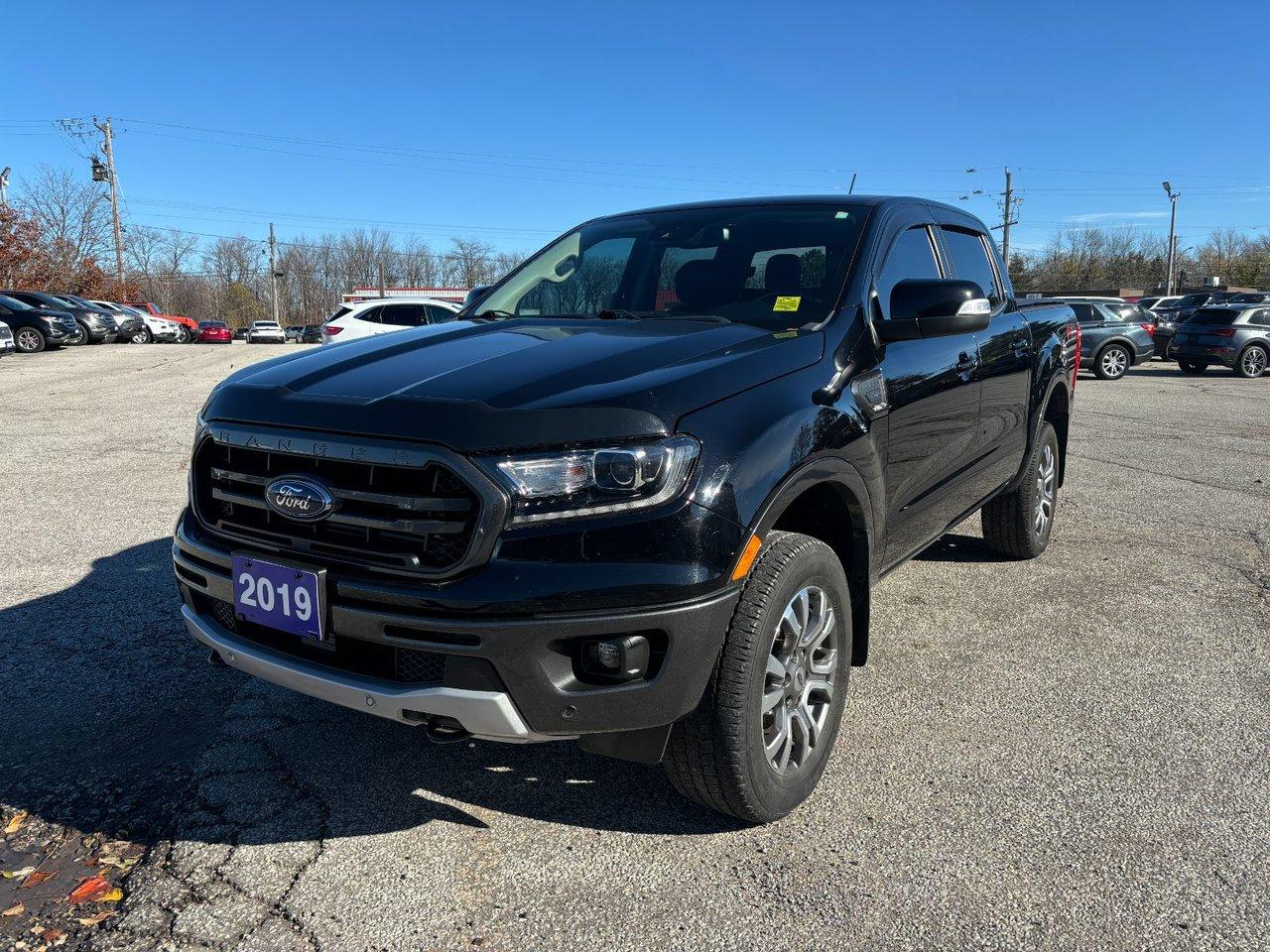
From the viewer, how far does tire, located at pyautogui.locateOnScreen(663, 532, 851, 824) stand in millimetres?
2445

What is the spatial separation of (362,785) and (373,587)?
99cm

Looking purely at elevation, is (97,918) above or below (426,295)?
below

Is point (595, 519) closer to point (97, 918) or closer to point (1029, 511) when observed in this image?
point (97, 918)

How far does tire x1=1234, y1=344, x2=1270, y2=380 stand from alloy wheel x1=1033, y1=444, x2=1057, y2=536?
18944 millimetres

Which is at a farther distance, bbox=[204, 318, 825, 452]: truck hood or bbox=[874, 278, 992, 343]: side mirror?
bbox=[874, 278, 992, 343]: side mirror

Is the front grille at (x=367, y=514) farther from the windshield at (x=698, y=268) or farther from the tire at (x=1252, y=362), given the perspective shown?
the tire at (x=1252, y=362)

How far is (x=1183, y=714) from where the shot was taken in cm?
352

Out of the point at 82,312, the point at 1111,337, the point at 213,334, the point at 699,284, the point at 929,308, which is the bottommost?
the point at 1111,337

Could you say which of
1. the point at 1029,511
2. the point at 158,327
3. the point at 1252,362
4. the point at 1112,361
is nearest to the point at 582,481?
the point at 1029,511

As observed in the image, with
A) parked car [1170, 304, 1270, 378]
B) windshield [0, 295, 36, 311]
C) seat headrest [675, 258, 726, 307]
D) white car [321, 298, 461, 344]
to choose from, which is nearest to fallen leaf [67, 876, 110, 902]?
seat headrest [675, 258, 726, 307]

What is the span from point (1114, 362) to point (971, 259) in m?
18.1

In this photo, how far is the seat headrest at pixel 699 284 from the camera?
11.6ft

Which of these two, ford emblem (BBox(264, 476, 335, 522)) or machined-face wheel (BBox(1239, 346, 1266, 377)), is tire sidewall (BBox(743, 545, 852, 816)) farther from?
machined-face wheel (BBox(1239, 346, 1266, 377))

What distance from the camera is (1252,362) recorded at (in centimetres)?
2138
